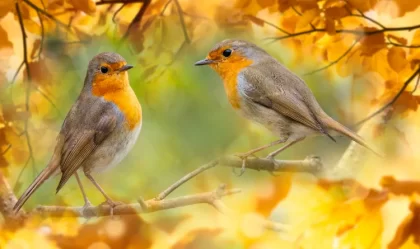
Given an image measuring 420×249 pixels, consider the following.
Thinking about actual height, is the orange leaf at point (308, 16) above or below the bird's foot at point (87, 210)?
above

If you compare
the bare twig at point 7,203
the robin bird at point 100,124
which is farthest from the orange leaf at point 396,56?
the bare twig at point 7,203

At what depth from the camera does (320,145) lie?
4.77 feet

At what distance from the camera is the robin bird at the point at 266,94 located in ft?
4.59

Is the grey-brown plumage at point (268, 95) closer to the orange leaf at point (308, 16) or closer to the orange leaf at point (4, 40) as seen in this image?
the orange leaf at point (308, 16)

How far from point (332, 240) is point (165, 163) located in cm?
41

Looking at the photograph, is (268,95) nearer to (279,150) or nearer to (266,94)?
(266,94)

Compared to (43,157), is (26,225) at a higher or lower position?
lower

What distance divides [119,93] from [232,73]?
248 mm

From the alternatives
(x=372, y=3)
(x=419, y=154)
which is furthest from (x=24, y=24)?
(x=419, y=154)

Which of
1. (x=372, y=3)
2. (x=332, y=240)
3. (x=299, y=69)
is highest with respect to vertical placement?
(x=372, y=3)

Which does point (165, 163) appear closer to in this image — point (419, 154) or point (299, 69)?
point (299, 69)

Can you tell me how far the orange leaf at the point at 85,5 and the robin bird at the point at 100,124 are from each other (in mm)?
114

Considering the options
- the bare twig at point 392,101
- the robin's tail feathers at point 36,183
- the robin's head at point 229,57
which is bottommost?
the robin's tail feathers at point 36,183

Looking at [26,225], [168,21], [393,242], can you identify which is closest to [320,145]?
[393,242]
